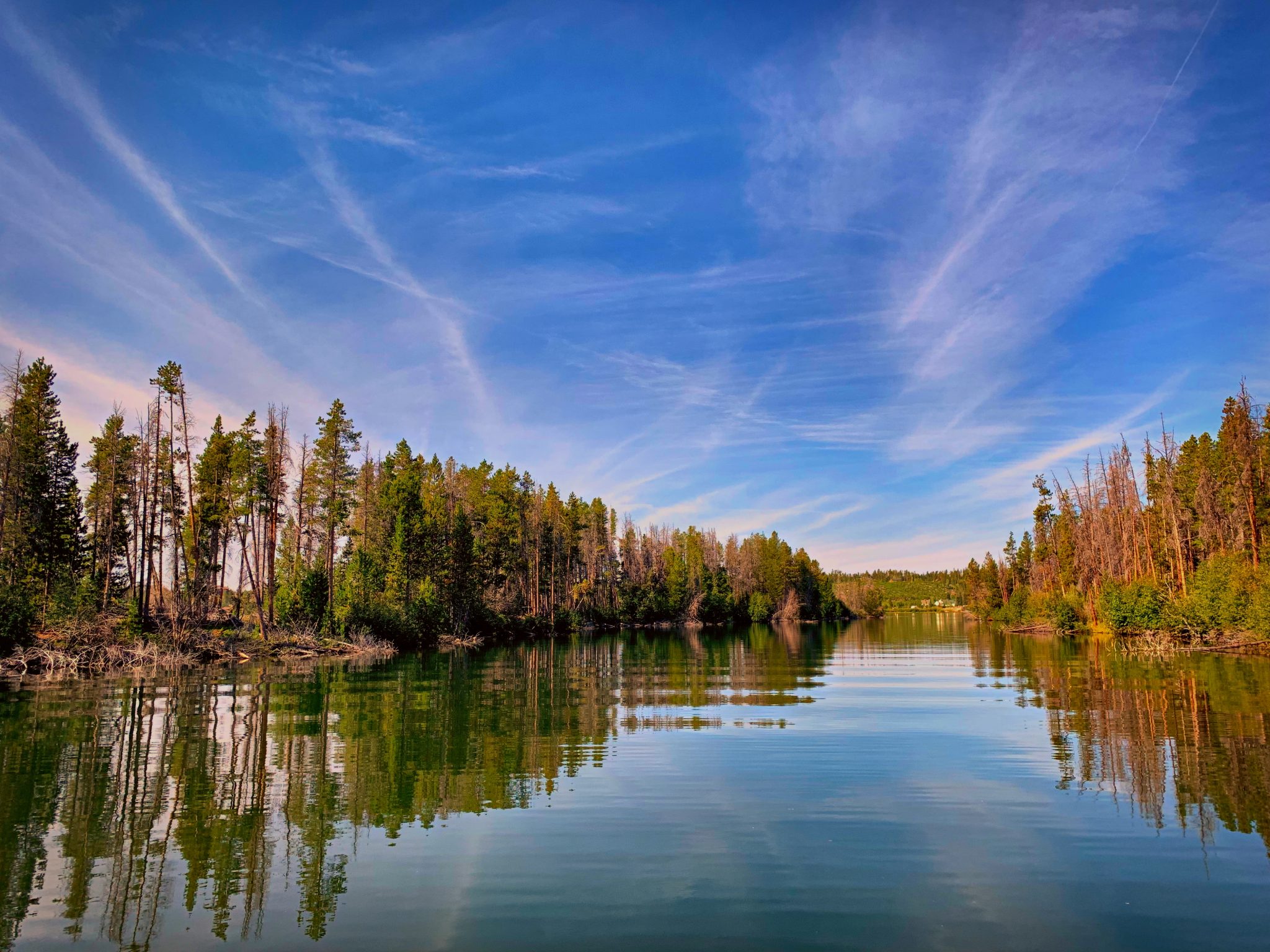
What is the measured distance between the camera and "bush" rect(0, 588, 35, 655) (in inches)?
1228

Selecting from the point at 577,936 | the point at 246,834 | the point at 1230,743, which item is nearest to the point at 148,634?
→ the point at 246,834

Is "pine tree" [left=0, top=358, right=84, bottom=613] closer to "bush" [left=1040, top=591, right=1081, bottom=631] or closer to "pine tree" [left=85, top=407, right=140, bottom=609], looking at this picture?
"pine tree" [left=85, top=407, right=140, bottom=609]

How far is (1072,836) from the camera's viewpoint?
30.7 feet

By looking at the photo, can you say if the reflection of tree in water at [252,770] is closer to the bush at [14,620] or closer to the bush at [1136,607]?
the bush at [14,620]

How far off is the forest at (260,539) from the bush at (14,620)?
59 millimetres

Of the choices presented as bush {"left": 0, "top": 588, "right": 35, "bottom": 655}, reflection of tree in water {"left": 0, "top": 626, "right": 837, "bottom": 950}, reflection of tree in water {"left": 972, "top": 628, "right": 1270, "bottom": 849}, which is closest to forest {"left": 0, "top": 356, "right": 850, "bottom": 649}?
bush {"left": 0, "top": 588, "right": 35, "bottom": 655}

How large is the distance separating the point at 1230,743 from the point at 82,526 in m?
61.8

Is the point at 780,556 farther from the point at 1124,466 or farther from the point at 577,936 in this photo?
the point at 577,936

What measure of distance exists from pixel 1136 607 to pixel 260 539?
64749 mm

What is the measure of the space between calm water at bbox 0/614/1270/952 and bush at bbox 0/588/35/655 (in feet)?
43.3

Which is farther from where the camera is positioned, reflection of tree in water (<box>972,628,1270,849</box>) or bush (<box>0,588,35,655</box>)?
bush (<box>0,588,35,655</box>)

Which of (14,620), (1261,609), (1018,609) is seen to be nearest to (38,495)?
(14,620)

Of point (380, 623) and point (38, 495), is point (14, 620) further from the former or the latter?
point (380, 623)

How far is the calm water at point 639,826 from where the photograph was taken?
22.8 ft
